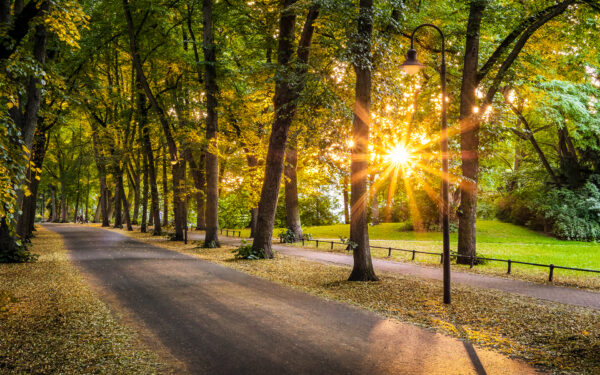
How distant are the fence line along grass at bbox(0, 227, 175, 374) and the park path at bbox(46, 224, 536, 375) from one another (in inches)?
19.2

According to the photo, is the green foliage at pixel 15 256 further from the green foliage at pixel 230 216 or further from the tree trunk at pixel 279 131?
the green foliage at pixel 230 216

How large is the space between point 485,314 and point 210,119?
16730 mm

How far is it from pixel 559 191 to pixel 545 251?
10688 millimetres

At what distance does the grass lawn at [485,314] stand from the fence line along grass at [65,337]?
16.2 ft

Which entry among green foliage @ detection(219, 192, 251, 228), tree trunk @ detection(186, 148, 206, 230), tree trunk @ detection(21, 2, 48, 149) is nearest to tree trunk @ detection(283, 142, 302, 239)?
tree trunk @ detection(186, 148, 206, 230)

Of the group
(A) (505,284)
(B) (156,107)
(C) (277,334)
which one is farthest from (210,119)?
(C) (277,334)

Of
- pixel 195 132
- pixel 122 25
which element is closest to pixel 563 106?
pixel 195 132

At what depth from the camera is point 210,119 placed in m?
21.3

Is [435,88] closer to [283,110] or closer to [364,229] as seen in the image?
[283,110]

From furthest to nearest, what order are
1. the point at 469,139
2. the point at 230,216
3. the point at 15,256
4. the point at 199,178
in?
1. the point at 230,216
2. the point at 199,178
3. the point at 469,139
4. the point at 15,256

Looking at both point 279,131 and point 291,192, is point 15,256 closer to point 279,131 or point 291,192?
point 279,131

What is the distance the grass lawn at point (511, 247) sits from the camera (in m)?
16.0

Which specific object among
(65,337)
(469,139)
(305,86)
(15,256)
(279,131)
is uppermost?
(305,86)

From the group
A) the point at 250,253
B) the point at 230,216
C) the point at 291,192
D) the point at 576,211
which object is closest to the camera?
the point at 250,253
